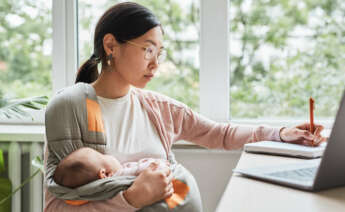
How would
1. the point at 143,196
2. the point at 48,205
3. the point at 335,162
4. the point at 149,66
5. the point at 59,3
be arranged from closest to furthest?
the point at 335,162 → the point at 143,196 → the point at 48,205 → the point at 149,66 → the point at 59,3

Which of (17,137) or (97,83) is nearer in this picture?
(97,83)

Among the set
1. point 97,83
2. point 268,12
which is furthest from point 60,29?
point 268,12

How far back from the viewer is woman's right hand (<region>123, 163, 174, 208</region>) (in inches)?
43.3

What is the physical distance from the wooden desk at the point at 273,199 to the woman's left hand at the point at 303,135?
515 millimetres

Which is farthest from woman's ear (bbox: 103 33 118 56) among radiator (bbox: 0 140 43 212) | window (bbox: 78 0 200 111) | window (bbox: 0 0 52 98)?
window (bbox: 0 0 52 98)

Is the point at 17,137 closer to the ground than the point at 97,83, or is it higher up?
closer to the ground

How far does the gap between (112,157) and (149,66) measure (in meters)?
0.37

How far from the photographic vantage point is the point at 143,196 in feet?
3.60

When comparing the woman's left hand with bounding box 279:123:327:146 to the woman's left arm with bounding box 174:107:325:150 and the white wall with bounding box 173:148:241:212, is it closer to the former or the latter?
the woman's left arm with bounding box 174:107:325:150

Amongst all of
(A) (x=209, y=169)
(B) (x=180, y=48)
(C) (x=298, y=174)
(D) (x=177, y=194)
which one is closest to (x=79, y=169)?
(D) (x=177, y=194)

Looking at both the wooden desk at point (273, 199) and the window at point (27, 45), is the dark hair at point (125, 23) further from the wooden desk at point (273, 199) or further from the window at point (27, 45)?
the window at point (27, 45)

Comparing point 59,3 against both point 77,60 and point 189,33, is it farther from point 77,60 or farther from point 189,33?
point 189,33

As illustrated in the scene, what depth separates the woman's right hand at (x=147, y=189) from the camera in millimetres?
1100

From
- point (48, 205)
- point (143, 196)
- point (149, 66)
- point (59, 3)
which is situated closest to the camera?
point (143, 196)
